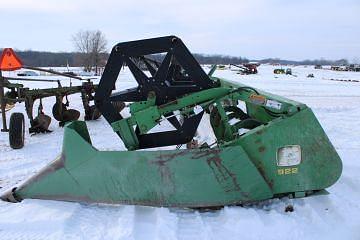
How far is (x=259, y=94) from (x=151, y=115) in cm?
112

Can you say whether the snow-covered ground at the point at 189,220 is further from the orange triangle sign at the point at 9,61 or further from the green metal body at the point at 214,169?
the orange triangle sign at the point at 9,61

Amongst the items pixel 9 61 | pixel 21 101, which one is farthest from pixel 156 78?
pixel 9 61

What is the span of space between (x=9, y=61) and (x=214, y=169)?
6580 mm

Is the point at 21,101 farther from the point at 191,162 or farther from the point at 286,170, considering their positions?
the point at 286,170

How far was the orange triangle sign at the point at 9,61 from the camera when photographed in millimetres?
8727

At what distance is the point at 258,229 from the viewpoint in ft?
11.9

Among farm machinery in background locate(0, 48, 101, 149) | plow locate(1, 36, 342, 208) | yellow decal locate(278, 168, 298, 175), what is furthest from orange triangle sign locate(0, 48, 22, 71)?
yellow decal locate(278, 168, 298, 175)

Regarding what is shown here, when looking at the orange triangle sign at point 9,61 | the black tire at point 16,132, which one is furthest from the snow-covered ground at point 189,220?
the orange triangle sign at point 9,61

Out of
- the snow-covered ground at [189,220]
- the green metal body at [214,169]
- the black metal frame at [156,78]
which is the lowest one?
the snow-covered ground at [189,220]

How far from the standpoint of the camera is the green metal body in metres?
3.92

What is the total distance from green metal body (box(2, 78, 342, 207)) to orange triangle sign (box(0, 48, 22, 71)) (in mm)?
5314

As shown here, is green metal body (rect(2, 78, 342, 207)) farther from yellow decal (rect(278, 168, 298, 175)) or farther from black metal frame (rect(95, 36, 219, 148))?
black metal frame (rect(95, 36, 219, 148))

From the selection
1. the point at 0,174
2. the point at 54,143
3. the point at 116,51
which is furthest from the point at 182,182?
the point at 54,143

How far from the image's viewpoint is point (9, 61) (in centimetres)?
891
